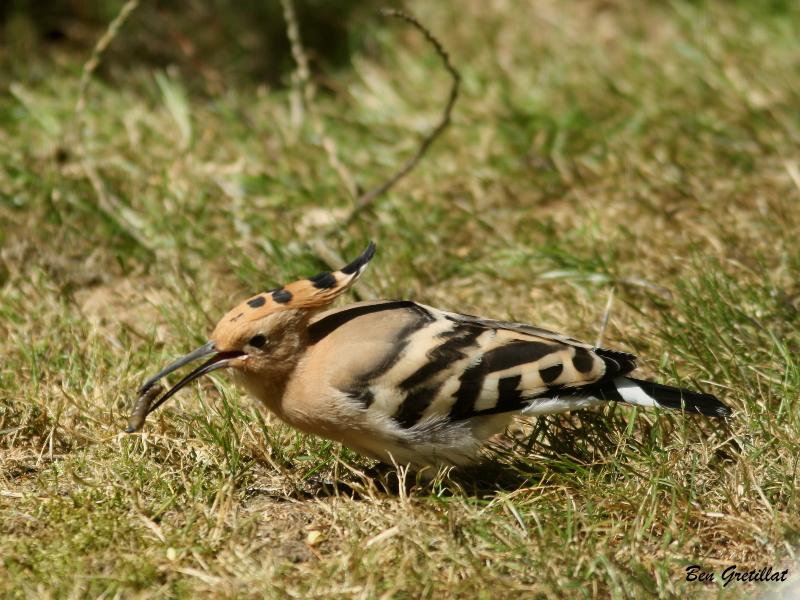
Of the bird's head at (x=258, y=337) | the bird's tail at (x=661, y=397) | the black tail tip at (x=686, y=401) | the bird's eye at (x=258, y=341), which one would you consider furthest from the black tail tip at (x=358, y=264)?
the black tail tip at (x=686, y=401)

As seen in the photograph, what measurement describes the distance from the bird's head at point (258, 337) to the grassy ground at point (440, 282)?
0.22 metres

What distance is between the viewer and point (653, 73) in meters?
5.23

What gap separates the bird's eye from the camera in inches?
109

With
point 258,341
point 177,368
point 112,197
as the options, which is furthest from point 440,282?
point 112,197

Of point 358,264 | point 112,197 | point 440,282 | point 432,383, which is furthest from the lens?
point 112,197

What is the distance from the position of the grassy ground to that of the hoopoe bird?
0.47 feet

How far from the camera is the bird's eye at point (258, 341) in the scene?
2760 millimetres

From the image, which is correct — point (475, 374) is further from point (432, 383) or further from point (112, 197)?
point (112, 197)

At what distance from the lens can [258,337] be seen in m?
2.76

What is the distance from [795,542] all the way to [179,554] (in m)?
1.69

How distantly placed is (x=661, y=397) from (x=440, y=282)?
1.42 metres

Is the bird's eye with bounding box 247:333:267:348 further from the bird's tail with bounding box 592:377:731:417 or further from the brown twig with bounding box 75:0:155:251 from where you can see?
the brown twig with bounding box 75:0:155:251

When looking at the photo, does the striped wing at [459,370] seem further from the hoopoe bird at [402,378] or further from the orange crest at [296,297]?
the orange crest at [296,297]

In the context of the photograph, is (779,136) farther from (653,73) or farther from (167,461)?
(167,461)
